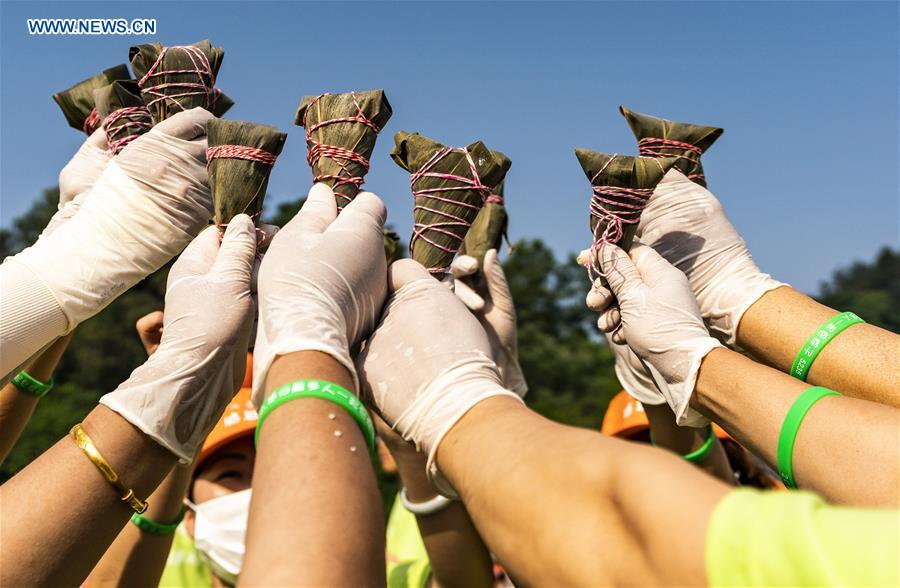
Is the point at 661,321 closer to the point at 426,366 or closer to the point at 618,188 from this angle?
the point at 618,188

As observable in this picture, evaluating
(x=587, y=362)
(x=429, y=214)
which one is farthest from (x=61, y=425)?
(x=587, y=362)

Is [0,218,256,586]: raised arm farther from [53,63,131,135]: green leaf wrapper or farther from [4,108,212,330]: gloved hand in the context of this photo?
[53,63,131,135]: green leaf wrapper

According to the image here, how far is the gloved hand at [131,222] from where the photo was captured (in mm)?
2895

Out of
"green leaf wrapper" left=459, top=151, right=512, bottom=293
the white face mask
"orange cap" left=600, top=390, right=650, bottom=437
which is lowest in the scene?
"orange cap" left=600, top=390, right=650, bottom=437

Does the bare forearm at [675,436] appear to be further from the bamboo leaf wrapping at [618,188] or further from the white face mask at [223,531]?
the white face mask at [223,531]

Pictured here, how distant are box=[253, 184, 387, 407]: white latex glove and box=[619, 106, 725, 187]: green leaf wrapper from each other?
131cm

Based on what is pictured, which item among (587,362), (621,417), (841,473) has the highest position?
(841,473)

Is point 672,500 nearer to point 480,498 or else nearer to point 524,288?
point 480,498

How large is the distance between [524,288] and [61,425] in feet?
107

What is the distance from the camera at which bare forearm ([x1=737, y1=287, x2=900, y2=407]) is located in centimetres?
267

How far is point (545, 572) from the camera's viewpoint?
150cm

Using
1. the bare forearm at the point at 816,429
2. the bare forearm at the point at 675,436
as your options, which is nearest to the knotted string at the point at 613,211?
the bare forearm at the point at 816,429

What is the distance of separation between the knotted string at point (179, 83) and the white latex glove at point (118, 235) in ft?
0.59

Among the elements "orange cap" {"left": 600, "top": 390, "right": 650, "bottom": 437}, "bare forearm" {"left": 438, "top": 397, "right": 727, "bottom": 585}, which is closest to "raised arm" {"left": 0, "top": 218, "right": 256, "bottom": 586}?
Answer: "bare forearm" {"left": 438, "top": 397, "right": 727, "bottom": 585}
